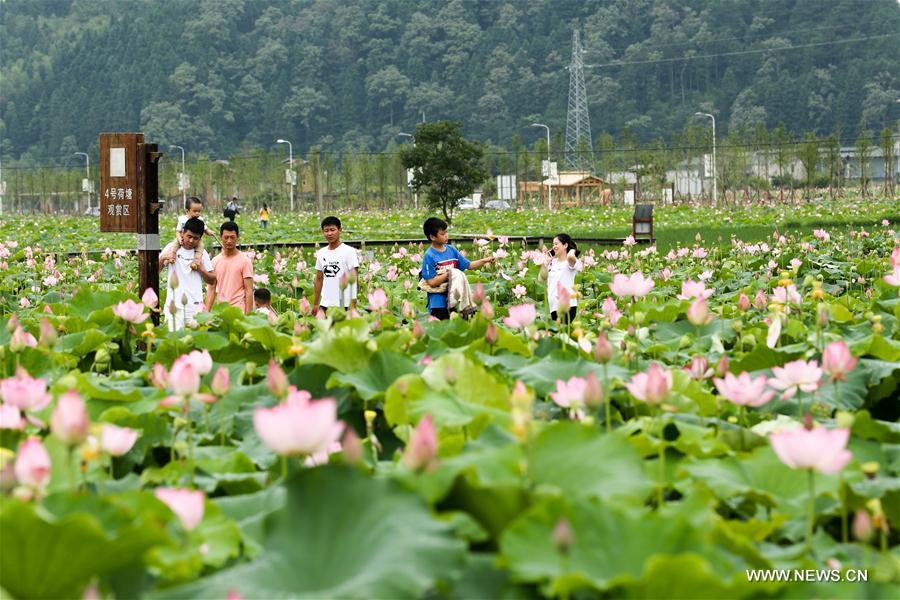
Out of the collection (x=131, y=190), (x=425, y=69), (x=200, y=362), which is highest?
(x=425, y=69)

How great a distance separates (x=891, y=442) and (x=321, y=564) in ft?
5.16

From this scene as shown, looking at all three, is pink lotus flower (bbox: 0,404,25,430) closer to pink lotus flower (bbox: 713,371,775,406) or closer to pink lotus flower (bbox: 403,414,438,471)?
pink lotus flower (bbox: 403,414,438,471)

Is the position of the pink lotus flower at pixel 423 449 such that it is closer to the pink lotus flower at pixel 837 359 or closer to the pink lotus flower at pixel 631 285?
the pink lotus flower at pixel 837 359

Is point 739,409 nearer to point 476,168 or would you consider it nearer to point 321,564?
point 321,564

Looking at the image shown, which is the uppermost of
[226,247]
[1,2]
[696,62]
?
[1,2]

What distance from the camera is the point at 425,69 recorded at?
128500 mm

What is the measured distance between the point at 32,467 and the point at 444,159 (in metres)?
30.6

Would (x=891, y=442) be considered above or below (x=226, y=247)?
below

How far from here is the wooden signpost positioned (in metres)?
6.82

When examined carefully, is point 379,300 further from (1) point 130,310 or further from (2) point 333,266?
(2) point 333,266

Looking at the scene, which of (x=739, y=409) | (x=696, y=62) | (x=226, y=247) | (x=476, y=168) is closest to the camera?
(x=739, y=409)

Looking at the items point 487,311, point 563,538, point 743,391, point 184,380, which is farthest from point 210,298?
point 563,538

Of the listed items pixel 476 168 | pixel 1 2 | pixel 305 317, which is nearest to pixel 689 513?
pixel 305 317

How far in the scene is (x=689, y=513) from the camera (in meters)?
1.74
